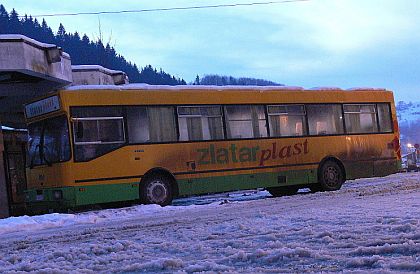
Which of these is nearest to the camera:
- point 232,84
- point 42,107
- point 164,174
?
point 42,107

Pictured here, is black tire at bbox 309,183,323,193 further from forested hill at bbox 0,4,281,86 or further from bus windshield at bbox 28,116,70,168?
forested hill at bbox 0,4,281,86

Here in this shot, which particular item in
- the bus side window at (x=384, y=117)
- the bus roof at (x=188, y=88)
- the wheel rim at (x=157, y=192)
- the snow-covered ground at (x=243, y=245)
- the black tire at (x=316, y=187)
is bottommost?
the black tire at (x=316, y=187)

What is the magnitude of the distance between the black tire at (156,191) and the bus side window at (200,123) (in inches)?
47.7

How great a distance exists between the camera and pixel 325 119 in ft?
55.2

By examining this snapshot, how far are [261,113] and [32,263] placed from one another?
10774 mm

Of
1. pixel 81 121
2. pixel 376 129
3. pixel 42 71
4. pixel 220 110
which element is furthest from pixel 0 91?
pixel 376 129

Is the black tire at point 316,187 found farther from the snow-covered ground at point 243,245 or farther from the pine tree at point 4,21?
the pine tree at point 4,21

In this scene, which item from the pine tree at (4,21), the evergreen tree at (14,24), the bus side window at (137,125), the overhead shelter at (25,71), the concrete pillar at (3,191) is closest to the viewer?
the bus side window at (137,125)

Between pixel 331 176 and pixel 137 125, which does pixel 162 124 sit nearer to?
pixel 137 125

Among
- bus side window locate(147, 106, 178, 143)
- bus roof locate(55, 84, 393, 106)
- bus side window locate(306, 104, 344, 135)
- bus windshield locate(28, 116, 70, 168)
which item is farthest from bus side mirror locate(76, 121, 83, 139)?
bus side window locate(306, 104, 344, 135)

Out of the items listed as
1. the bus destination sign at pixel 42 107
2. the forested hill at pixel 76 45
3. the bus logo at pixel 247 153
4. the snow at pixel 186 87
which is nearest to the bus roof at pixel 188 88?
the snow at pixel 186 87

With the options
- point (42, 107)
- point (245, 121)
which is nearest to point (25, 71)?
point (42, 107)

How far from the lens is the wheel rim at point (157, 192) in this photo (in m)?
13.7

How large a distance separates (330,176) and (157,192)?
5.65 metres
